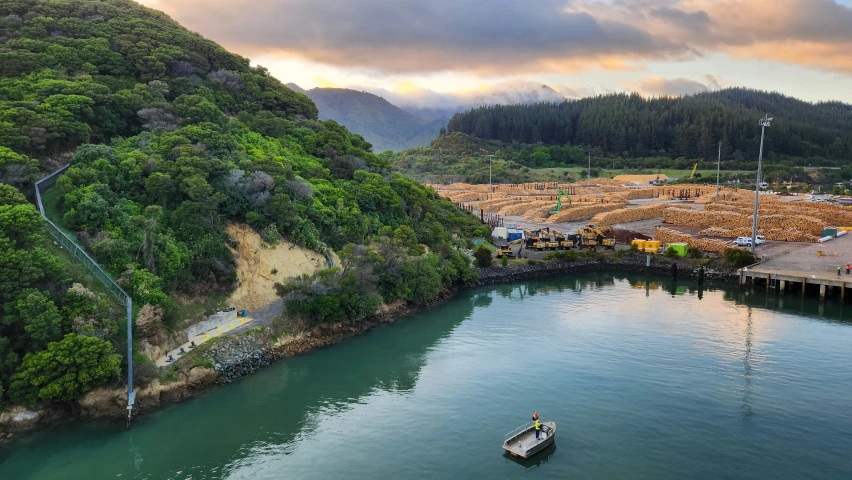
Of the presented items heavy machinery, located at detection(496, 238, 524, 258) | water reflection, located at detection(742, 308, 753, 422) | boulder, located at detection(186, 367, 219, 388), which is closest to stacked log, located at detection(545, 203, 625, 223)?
heavy machinery, located at detection(496, 238, 524, 258)

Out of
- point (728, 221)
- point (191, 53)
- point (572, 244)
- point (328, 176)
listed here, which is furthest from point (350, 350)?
point (728, 221)

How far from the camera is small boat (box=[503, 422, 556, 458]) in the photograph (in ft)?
71.5

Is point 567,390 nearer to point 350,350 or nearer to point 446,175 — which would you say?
point 350,350

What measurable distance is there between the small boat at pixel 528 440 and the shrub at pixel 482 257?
2881 centimetres

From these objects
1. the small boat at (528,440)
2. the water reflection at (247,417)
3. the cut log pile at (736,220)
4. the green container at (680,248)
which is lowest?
the water reflection at (247,417)

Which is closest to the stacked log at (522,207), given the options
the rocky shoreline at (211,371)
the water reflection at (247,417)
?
the rocky shoreline at (211,371)

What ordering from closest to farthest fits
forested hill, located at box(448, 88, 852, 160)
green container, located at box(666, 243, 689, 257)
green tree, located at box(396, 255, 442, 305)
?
1. green tree, located at box(396, 255, 442, 305)
2. green container, located at box(666, 243, 689, 257)
3. forested hill, located at box(448, 88, 852, 160)

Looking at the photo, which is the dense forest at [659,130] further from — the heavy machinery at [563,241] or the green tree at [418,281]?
the green tree at [418,281]

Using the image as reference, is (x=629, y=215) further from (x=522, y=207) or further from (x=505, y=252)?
(x=505, y=252)

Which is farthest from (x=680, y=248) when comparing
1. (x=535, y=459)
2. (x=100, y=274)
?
(x=100, y=274)

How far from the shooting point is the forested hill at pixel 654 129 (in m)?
141

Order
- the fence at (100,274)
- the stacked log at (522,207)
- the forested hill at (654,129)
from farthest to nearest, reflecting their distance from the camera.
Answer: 1. the forested hill at (654,129)
2. the stacked log at (522,207)
3. the fence at (100,274)

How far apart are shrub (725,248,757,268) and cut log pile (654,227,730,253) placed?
7.50 ft

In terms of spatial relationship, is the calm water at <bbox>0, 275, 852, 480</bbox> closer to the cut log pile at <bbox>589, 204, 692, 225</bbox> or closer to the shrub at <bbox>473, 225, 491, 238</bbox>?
the shrub at <bbox>473, 225, 491, 238</bbox>
